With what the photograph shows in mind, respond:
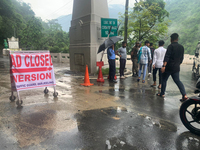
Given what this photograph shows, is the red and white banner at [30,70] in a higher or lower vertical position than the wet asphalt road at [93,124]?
higher

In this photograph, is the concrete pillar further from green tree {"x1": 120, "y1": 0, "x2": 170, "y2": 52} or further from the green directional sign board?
green tree {"x1": 120, "y1": 0, "x2": 170, "y2": 52}

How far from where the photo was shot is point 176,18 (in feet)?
253

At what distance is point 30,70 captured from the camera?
471 centimetres

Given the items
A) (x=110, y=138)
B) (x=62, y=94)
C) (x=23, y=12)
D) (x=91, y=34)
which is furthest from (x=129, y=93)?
(x=23, y=12)

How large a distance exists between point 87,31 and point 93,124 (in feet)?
25.0

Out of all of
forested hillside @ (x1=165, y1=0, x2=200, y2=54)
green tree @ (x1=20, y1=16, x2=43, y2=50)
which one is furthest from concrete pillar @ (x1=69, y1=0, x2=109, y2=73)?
forested hillside @ (x1=165, y1=0, x2=200, y2=54)

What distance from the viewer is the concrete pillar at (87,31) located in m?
9.84

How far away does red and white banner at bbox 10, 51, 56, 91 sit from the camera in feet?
14.5

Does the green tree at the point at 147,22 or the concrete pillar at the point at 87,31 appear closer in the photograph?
the concrete pillar at the point at 87,31

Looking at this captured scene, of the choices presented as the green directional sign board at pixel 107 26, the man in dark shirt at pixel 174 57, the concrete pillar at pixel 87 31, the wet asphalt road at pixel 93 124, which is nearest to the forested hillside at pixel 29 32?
the concrete pillar at pixel 87 31

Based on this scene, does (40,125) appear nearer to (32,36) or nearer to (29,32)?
(32,36)

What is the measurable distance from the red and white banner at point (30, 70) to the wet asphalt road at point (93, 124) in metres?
0.57

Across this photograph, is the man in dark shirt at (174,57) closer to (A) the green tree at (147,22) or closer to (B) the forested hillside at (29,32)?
(A) the green tree at (147,22)

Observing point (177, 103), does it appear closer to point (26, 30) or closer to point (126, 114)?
point (126, 114)
